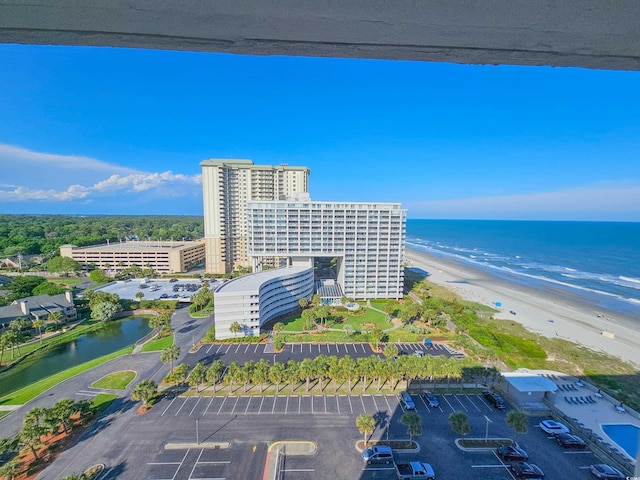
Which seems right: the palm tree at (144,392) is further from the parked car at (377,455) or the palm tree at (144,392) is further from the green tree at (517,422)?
the green tree at (517,422)

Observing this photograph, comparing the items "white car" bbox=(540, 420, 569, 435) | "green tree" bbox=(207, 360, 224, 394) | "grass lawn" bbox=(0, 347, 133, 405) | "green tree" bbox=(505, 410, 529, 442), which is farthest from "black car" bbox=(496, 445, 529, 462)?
"grass lawn" bbox=(0, 347, 133, 405)

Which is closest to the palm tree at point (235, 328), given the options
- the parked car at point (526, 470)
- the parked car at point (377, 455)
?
the parked car at point (377, 455)

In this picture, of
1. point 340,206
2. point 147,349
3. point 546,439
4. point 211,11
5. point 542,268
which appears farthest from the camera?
point 542,268

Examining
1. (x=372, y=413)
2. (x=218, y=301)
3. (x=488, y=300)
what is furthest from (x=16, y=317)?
(x=488, y=300)

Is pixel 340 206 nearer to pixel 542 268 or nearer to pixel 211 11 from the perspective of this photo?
pixel 211 11

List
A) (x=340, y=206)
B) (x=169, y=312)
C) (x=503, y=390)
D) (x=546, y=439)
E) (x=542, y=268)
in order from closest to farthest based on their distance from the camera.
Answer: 1. (x=546, y=439)
2. (x=503, y=390)
3. (x=169, y=312)
4. (x=340, y=206)
5. (x=542, y=268)

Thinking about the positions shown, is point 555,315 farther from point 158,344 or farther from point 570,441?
point 158,344
